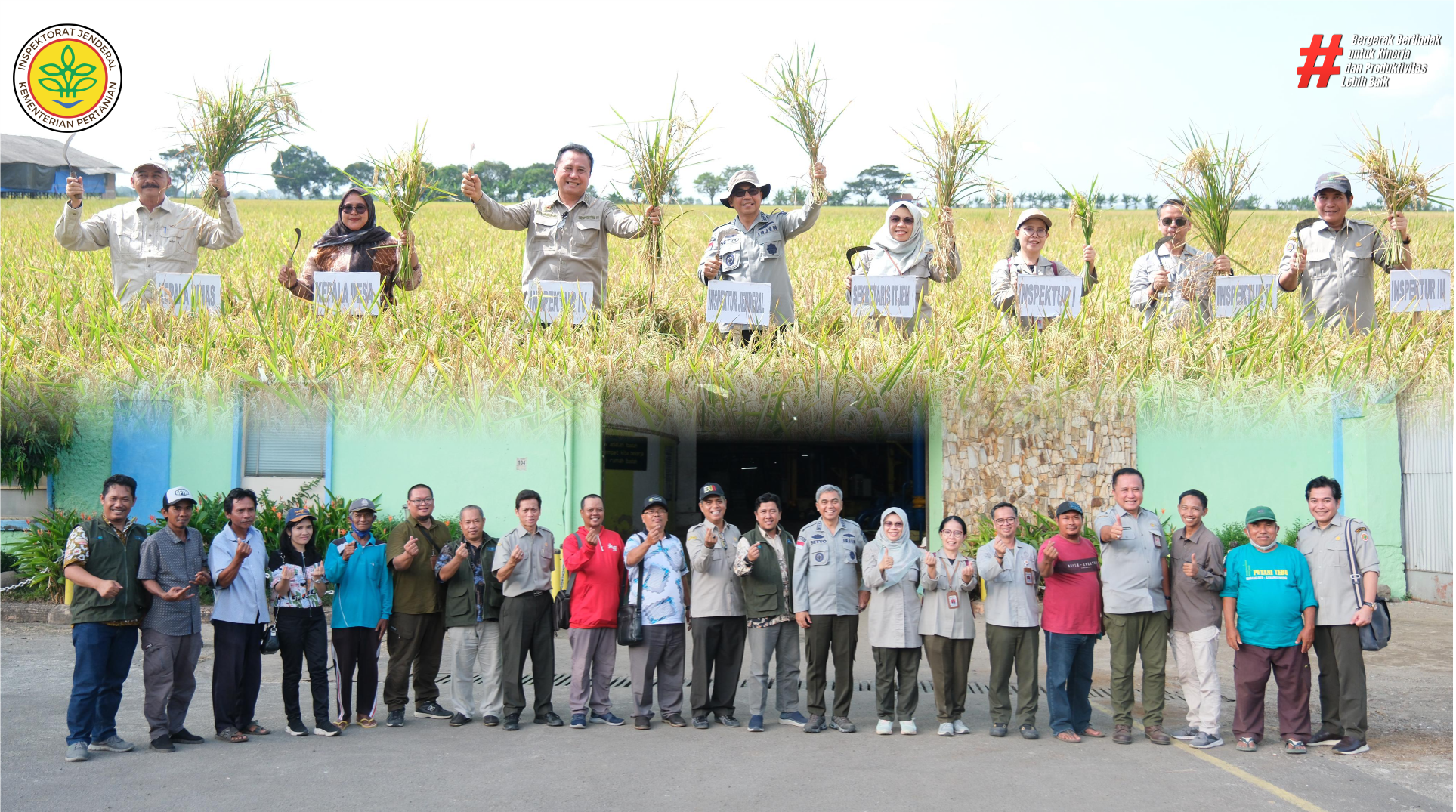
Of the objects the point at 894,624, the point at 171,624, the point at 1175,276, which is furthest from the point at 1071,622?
the point at 171,624

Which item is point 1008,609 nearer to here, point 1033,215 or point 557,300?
point 1033,215

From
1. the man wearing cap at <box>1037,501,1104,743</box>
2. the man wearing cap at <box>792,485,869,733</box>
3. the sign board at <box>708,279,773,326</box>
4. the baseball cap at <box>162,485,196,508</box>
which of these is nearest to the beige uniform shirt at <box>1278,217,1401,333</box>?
the man wearing cap at <box>1037,501,1104,743</box>

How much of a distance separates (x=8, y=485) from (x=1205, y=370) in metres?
9.92

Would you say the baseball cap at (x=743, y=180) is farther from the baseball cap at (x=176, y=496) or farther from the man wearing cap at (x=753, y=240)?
the baseball cap at (x=176, y=496)

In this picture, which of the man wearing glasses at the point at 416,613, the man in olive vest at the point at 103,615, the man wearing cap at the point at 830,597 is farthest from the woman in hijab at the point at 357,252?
the man wearing cap at the point at 830,597

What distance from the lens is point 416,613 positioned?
621cm

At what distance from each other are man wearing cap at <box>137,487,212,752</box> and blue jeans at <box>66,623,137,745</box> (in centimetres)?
12

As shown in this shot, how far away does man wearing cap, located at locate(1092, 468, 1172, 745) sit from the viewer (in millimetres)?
5816

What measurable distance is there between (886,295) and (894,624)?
274cm

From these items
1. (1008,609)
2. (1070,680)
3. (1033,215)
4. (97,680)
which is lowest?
(1070,680)

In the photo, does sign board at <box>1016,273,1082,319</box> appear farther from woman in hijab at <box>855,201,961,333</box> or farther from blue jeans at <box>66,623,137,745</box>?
blue jeans at <box>66,623,137,745</box>

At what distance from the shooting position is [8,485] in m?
8.87

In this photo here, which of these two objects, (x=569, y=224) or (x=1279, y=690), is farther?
(x=569, y=224)

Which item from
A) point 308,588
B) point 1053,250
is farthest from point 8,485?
point 1053,250
